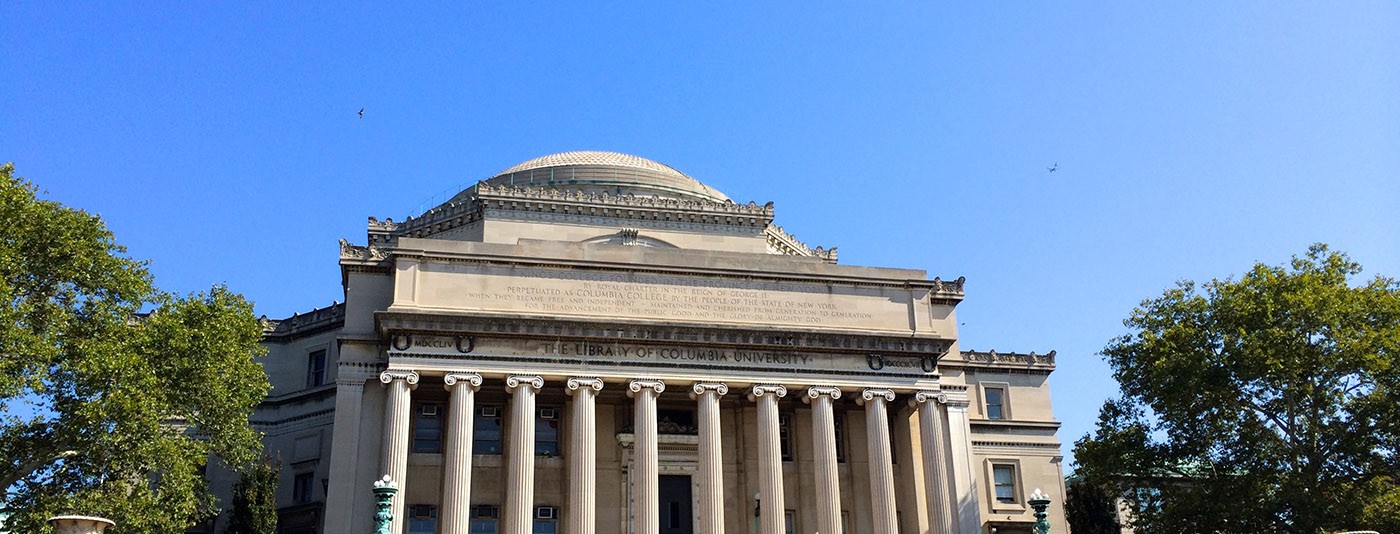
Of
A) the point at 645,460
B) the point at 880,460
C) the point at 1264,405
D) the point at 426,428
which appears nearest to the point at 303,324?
the point at 426,428

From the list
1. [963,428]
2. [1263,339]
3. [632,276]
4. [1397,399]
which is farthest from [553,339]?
[1397,399]

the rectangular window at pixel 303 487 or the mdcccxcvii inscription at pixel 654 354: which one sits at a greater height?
the mdcccxcvii inscription at pixel 654 354

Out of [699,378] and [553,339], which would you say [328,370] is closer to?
[553,339]

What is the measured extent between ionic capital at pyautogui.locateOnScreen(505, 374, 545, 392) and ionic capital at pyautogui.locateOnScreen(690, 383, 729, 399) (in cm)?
527

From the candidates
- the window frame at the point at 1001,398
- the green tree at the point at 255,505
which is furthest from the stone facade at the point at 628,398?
the window frame at the point at 1001,398

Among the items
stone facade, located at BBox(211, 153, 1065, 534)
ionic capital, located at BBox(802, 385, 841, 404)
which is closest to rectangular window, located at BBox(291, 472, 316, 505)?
stone facade, located at BBox(211, 153, 1065, 534)

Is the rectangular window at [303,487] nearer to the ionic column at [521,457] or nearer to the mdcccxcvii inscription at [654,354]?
the mdcccxcvii inscription at [654,354]

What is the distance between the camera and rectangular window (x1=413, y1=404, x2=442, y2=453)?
41.1m

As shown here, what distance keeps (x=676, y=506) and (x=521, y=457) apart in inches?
254

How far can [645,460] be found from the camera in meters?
39.6

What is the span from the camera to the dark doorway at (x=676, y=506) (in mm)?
41594

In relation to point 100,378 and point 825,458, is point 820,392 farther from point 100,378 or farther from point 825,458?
point 100,378

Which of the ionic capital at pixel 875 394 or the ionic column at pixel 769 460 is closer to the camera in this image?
the ionic column at pixel 769 460

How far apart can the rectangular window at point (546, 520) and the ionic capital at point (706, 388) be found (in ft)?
20.8
